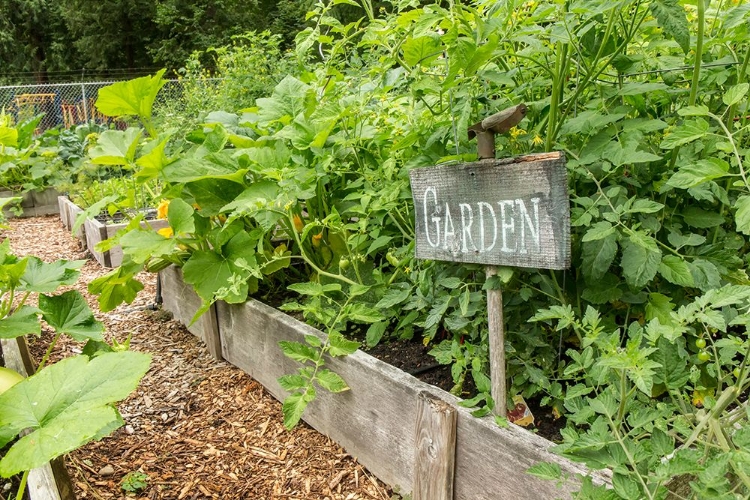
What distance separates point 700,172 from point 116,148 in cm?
206

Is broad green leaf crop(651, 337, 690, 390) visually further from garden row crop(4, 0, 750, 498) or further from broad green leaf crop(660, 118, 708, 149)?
broad green leaf crop(660, 118, 708, 149)

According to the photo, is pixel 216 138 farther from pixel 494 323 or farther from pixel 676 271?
pixel 676 271

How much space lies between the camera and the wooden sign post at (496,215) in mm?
1140

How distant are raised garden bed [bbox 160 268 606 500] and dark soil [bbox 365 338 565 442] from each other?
110 mm

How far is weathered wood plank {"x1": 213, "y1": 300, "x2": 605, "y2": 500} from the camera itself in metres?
1.26

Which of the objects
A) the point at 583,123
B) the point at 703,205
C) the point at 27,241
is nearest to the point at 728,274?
the point at 703,205

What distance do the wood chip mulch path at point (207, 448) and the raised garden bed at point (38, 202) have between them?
5.08 meters

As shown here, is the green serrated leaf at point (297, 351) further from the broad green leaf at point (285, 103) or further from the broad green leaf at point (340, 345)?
the broad green leaf at point (285, 103)

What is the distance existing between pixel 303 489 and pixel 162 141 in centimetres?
127

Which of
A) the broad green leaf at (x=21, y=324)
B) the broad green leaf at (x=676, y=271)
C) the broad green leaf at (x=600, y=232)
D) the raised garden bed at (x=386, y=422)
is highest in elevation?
the broad green leaf at (x=600, y=232)

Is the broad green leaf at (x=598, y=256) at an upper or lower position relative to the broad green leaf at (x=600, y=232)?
lower

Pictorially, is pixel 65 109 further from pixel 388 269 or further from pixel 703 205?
pixel 703 205

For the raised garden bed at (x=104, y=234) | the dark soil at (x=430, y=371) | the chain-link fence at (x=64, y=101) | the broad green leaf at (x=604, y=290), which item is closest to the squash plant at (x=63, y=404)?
the dark soil at (x=430, y=371)

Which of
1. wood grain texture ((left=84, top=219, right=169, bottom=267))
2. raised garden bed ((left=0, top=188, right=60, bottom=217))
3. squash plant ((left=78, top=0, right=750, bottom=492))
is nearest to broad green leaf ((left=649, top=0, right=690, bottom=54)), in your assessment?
squash plant ((left=78, top=0, right=750, bottom=492))
